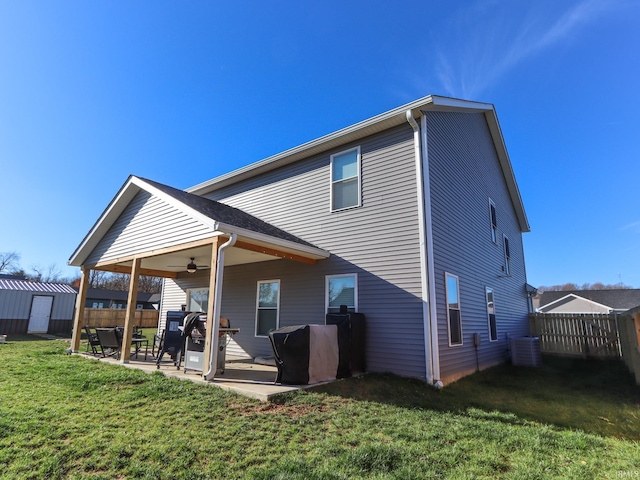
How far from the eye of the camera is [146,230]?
27.0 feet

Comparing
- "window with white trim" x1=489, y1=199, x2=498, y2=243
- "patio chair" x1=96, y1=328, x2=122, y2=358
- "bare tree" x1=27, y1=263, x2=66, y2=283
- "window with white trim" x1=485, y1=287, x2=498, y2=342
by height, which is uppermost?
"bare tree" x1=27, y1=263, x2=66, y2=283

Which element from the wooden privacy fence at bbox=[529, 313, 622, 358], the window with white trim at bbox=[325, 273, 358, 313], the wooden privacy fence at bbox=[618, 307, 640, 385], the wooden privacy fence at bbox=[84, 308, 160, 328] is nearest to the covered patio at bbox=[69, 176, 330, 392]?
the window with white trim at bbox=[325, 273, 358, 313]

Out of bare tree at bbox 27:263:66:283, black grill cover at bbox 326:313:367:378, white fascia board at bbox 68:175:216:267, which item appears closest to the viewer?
black grill cover at bbox 326:313:367:378

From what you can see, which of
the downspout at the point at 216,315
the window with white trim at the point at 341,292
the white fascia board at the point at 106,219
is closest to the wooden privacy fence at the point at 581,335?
the window with white trim at the point at 341,292

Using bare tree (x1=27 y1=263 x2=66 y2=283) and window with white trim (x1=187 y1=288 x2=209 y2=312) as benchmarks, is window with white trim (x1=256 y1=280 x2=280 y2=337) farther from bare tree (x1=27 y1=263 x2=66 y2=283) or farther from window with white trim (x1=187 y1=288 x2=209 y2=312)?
bare tree (x1=27 y1=263 x2=66 y2=283)

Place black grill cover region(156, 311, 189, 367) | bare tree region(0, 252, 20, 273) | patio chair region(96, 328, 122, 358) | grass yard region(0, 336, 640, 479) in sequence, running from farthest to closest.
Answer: bare tree region(0, 252, 20, 273) < patio chair region(96, 328, 122, 358) < black grill cover region(156, 311, 189, 367) < grass yard region(0, 336, 640, 479)

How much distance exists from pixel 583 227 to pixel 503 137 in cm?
2536

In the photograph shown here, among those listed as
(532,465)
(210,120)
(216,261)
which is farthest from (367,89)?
(532,465)

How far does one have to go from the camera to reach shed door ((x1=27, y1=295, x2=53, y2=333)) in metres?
18.8

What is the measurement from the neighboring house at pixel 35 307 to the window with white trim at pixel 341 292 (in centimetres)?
1978

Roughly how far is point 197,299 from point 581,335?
524 inches

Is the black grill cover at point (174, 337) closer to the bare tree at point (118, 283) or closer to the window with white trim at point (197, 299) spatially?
the window with white trim at point (197, 299)

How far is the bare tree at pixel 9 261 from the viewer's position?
49781mm

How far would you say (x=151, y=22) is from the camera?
29.9 ft
